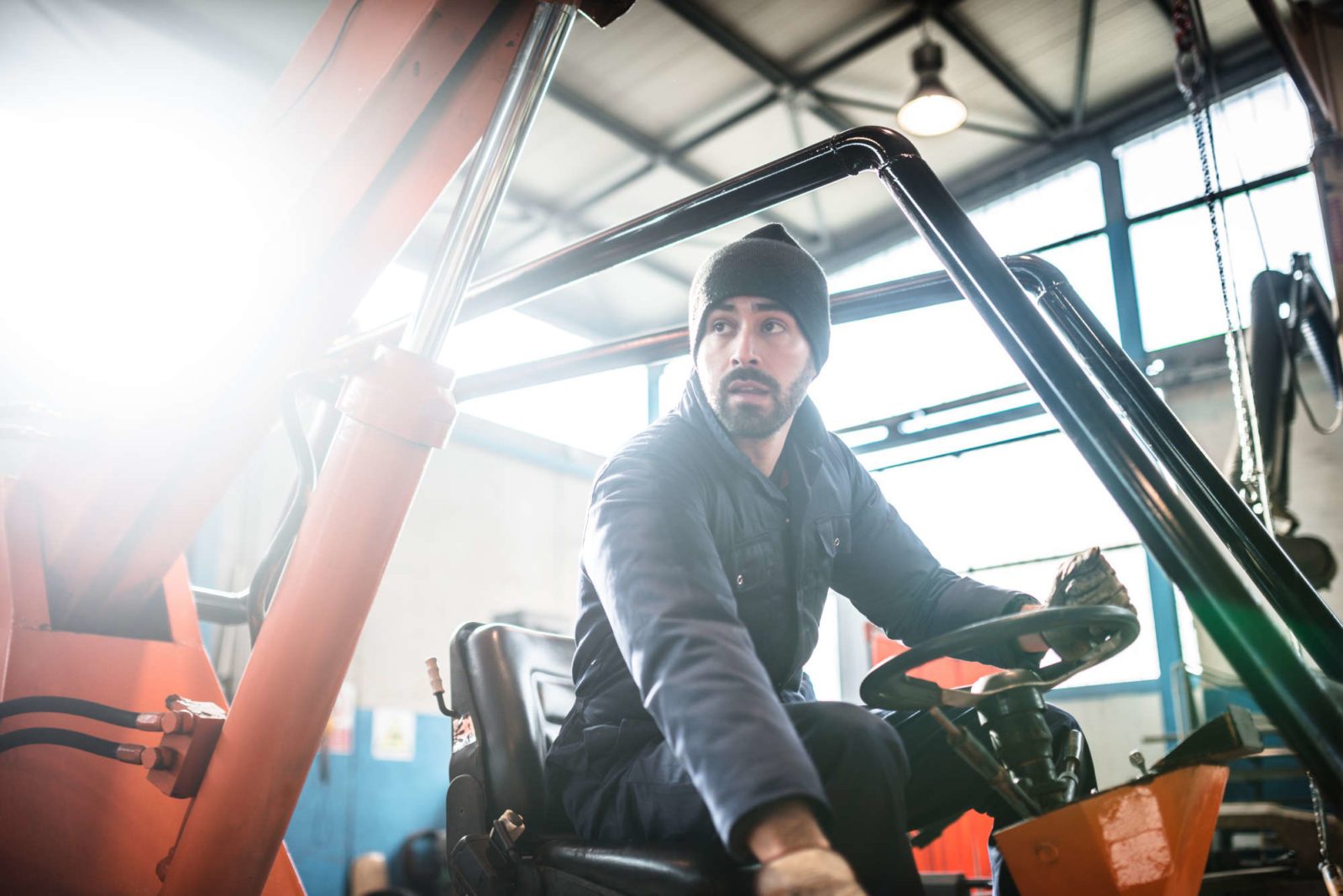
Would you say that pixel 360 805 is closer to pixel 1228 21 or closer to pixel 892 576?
pixel 892 576

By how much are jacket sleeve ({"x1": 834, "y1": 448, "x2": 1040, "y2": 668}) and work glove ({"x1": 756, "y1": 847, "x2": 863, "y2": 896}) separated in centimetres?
89

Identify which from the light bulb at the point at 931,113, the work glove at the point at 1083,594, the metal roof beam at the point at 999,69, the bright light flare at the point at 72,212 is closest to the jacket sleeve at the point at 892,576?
the work glove at the point at 1083,594

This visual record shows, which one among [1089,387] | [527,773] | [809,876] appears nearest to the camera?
[809,876]

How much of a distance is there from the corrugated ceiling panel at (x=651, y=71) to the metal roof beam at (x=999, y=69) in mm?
1460

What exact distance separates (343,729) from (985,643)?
260 inches

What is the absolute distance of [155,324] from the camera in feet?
4.40

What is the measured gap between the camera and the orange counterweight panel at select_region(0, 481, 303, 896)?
1379 mm

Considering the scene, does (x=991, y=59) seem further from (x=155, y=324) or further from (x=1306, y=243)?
(x=155, y=324)

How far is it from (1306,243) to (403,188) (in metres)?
7.78

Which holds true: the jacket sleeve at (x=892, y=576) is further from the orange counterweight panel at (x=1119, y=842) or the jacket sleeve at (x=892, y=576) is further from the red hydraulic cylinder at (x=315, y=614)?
the red hydraulic cylinder at (x=315, y=614)

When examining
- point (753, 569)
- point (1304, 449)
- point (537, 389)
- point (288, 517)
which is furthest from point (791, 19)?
point (288, 517)

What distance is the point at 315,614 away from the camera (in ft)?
3.76

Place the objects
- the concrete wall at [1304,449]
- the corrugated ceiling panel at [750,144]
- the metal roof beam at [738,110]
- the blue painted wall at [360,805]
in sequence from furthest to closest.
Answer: the corrugated ceiling panel at [750,144] < the metal roof beam at [738,110] < the concrete wall at [1304,449] < the blue painted wall at [360,805]

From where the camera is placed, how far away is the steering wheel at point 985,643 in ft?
4.28
